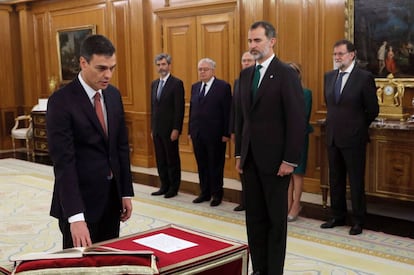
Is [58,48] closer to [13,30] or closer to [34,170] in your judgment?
[13,30]

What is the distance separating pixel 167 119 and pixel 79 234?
4.11m

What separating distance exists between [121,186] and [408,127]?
3.41m

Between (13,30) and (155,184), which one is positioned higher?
(13,30)

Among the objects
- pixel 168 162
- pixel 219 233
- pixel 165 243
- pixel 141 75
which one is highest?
pixel 141 75

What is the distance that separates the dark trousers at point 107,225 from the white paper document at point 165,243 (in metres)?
0.26

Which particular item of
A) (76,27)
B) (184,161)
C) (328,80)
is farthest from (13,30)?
(328,80)

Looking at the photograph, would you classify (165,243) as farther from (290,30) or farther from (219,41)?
(219,41)

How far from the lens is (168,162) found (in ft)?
21.4

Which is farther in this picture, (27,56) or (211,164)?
(27,56)

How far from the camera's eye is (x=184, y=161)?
8.52 m

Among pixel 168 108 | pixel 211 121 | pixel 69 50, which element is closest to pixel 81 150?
pixel 211 121

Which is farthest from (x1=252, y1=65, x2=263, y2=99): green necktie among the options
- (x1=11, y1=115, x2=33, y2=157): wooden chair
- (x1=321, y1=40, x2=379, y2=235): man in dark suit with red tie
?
(x1=11, y1=115, x2=33, y2=157): wooden chair

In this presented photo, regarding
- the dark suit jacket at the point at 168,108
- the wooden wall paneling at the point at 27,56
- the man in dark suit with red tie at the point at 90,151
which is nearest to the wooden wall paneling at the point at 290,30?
the dark suit jacket at the point at 168,108

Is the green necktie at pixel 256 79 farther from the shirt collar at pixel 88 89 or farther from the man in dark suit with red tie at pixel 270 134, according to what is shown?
the shirt collar at pixel 88 89
